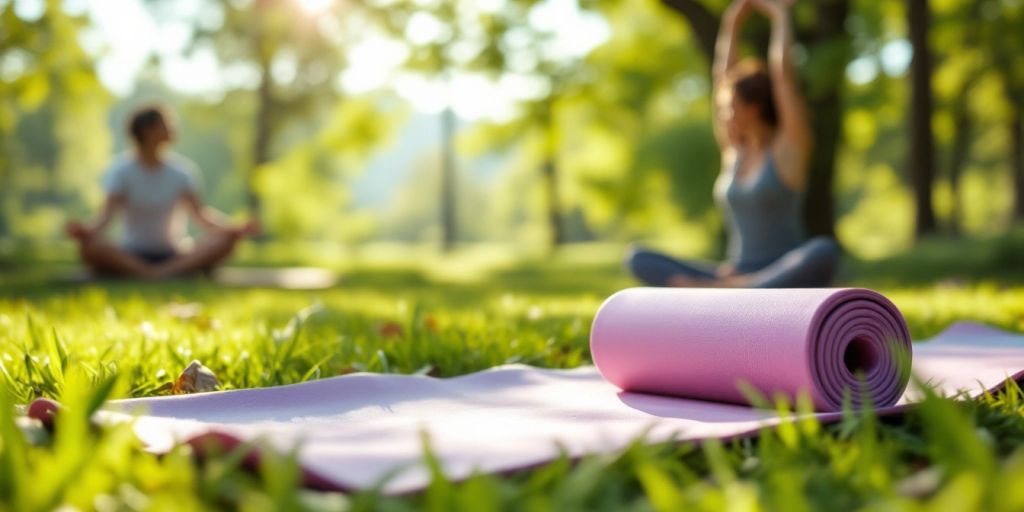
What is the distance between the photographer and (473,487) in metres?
1.21

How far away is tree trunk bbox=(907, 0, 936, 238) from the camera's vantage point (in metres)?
11.7

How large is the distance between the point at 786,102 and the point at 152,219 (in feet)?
19.6

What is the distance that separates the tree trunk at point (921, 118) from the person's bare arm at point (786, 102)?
795cm

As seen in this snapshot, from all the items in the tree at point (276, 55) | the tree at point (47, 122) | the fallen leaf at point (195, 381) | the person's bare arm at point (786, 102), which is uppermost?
the tree at point (276, 55)

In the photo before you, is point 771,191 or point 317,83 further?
point 317,83

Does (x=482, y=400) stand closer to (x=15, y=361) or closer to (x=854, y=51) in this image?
(x=15, y=361)

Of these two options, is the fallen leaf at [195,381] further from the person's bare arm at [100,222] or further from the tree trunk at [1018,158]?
the tree trunk at [1018,158]

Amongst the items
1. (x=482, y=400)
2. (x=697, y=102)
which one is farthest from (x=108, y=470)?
(x=697, y=102)

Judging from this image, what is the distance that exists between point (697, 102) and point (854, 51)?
13.3 meters

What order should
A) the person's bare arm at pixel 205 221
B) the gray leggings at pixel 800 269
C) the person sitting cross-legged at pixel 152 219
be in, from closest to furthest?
the gray leggings at pixel 800 269
the person sitting cross-legged at pixel 152 219
the person's bare arm at pixel 205 221

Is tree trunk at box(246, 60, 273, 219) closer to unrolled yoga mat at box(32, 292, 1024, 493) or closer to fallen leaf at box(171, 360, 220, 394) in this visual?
fallen leaf at box(171, 360, 220, 394)

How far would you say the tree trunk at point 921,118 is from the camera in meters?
11.7

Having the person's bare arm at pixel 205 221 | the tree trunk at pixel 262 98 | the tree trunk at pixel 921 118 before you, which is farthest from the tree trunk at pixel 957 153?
the person's bare arm at pixel 205 221

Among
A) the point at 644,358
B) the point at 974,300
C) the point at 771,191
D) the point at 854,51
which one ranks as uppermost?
the point at 854,51
